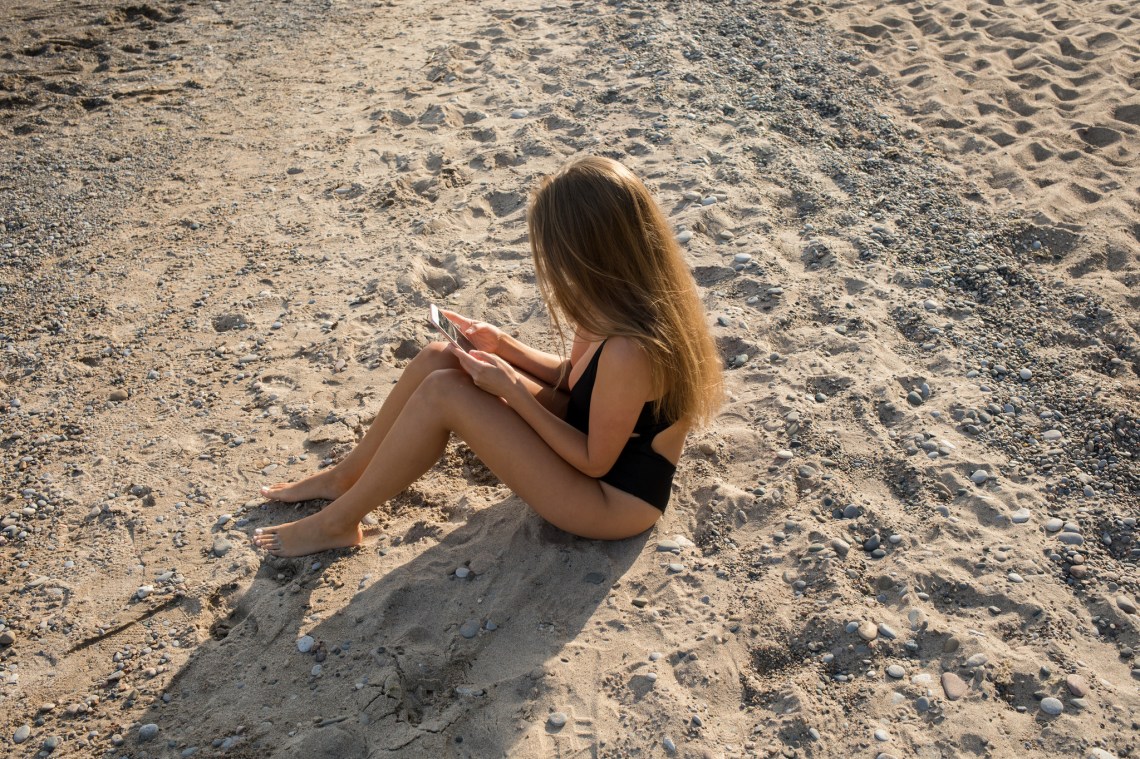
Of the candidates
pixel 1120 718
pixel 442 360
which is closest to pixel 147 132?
pixel 442 360

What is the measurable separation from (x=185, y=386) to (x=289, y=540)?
4.26 feet

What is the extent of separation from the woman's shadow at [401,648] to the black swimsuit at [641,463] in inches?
9.5

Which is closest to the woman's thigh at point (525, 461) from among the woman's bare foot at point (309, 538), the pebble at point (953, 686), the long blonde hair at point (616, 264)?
the long blonde hair at point (616, 264)

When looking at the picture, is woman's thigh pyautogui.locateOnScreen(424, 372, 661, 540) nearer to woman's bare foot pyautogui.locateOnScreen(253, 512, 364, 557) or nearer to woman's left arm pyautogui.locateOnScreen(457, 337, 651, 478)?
woman's left arm pyautogui.locateOnScreen(457, 337, 651, 478)

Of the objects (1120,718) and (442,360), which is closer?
(1120,718)

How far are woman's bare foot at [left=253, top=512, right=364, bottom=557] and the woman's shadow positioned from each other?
4cm

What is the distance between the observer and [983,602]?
2883 millimetres

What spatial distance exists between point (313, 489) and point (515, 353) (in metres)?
0.92

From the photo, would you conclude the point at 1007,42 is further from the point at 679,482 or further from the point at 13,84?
the point at 13,84

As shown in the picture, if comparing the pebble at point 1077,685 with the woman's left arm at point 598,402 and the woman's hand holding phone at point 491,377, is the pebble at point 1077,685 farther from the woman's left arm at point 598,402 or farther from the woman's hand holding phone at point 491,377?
the woman's hand holding phone at point 491,377

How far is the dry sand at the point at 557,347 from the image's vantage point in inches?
108

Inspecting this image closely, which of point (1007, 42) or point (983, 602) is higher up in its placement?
point (1007, 42)

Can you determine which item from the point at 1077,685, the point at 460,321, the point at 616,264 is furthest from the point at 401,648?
the point at 1077,685

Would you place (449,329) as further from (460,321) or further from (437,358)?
(460,321)
